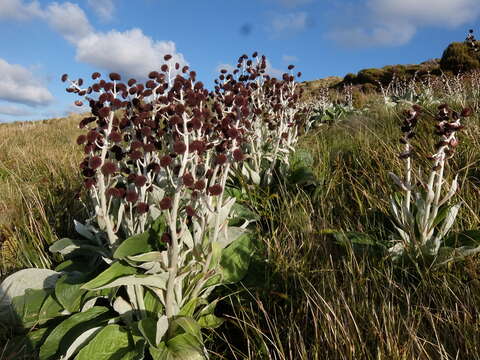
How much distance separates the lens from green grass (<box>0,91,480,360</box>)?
5.47 ft

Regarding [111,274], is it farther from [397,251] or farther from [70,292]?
[397,251]

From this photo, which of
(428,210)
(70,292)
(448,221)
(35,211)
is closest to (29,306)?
(70,292)

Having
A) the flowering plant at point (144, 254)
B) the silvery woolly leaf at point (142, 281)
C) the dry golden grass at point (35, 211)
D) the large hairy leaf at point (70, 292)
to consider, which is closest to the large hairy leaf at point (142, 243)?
the flowering plant at point (144, 254)

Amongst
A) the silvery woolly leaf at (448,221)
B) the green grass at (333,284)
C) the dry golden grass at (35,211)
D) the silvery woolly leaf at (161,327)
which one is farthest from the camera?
the dry golden grass at (35,211)

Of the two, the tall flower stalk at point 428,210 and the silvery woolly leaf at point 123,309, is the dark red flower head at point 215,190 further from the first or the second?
the tall flower stalk at point 428,210

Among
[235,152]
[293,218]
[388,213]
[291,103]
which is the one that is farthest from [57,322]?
A: [291,103]

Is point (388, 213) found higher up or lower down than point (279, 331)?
higher up

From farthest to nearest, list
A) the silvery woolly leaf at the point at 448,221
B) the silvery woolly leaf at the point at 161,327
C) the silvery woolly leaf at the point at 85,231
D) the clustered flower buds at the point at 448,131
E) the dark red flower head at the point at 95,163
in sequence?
the silvery woolly leaf at the point at 85,231, the silvery woolly leaf at the point at 448,221, the clustered flower buds at the point at 448,131, the dark red flower head at the point at 95,163, the silvery woolly leaf at the point at 161,327

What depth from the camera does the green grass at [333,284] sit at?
1.67m

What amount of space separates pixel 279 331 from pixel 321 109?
7.88 metres

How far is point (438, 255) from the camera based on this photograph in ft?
7.28

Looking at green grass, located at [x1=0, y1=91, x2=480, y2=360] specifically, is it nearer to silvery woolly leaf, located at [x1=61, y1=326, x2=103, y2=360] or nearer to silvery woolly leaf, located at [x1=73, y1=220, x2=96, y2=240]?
silvery woolly leaf, located at [x1=61, y1=326, x2=103, y2=360]

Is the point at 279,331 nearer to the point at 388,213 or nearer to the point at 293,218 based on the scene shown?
the point at 293,218

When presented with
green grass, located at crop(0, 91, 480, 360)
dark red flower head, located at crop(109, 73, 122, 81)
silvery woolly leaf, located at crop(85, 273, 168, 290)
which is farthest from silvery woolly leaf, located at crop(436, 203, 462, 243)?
dark red flower head, located at crop(109, 73, 122, 81)
